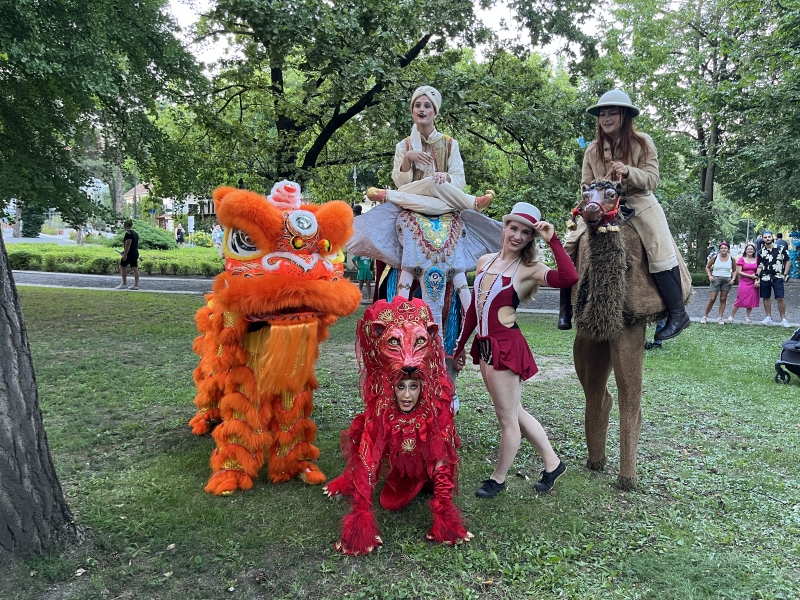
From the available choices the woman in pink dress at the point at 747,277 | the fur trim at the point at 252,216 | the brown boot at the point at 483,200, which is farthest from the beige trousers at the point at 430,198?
the woman in pink dress at the point at 747,277

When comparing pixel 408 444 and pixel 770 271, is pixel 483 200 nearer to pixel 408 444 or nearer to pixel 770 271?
pixel 408 444

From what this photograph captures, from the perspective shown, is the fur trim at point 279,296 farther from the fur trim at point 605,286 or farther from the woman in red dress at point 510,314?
the fur trim at point 605,286

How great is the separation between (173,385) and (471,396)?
3.26 m

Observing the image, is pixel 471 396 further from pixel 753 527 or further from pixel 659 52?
pixel 659 52

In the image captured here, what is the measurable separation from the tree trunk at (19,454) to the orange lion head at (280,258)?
1049 mm

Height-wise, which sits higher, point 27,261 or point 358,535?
point 27,261

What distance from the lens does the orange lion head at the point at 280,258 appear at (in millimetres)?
3172

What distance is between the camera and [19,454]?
8.34 ft

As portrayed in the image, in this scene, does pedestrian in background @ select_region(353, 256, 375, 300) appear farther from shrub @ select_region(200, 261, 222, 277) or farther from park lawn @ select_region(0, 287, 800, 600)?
shrub @ select_region(200, 261, 222, 277)

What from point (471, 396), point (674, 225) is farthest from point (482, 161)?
point (674, 225)

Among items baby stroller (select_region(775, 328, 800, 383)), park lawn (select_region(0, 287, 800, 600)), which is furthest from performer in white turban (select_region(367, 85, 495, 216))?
baby stroller (select_region(775, 328, 800, 383))

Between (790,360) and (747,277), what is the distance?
5.27 metres

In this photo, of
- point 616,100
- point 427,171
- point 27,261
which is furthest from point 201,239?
point 616,100

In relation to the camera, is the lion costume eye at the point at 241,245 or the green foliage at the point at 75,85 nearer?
the lion costume eye at the point at 241,245
